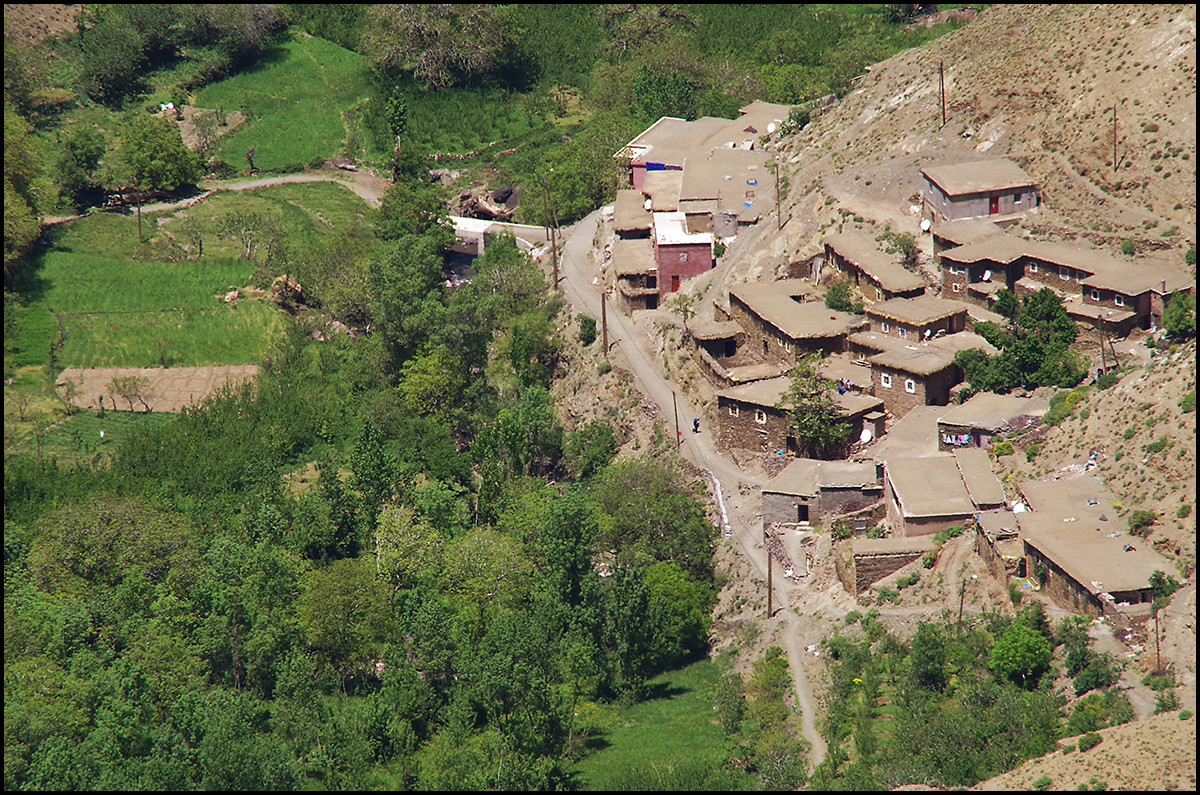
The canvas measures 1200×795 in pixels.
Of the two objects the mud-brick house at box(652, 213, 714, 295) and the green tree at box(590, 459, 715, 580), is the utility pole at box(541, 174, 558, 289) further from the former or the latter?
the green tree at box(590, 459, 715, 580)

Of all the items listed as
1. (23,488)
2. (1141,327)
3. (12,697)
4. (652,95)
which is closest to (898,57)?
(652,95)

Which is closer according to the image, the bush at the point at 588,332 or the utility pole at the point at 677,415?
the utility pole at the point at 677,415

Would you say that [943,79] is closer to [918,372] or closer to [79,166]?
[918,372]

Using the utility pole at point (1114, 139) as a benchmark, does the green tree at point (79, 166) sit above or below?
above

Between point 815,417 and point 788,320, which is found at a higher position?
point 788,320

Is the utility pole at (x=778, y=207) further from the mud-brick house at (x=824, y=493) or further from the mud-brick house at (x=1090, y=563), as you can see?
the mud-brick house at (x=1090, y=563)

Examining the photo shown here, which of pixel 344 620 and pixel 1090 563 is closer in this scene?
pixel 1090 563

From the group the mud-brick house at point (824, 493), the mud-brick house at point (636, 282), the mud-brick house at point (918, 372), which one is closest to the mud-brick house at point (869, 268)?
the mud-brick house at point (918, 372)

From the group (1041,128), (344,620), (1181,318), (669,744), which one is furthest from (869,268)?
(344,620)
